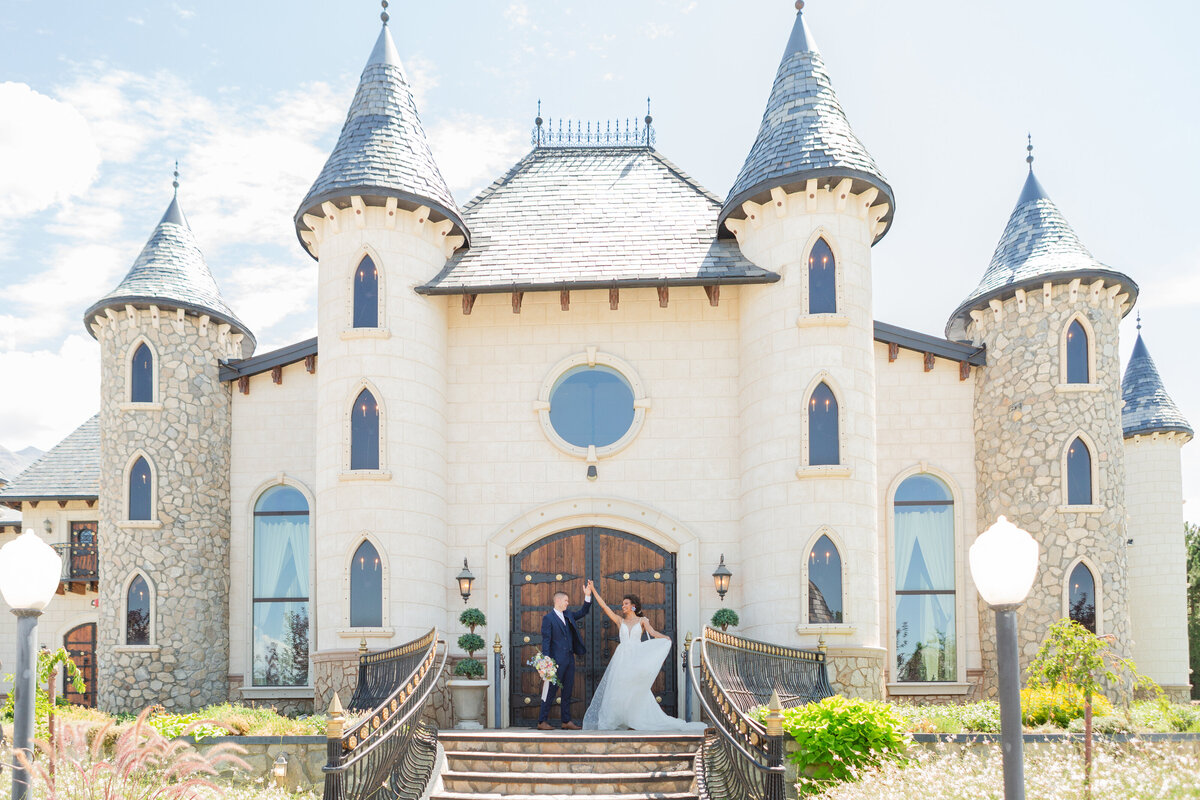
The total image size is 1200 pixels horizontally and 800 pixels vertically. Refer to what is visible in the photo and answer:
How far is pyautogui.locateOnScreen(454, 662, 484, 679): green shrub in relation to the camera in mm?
16125

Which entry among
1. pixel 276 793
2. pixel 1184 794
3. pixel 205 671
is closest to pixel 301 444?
pixel 205 671

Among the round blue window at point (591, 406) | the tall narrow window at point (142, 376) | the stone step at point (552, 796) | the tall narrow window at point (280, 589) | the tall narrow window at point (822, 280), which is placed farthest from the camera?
the tall narrow window at point (142, 376)

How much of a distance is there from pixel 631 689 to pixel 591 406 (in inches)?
183

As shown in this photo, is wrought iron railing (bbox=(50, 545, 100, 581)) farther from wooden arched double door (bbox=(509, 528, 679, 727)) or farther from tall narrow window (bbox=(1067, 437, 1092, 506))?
tall narrow window (bbox=(1067, 437, 1092, 506))

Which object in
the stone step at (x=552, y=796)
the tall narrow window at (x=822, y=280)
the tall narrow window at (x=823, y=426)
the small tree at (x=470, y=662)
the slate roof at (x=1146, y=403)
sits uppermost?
the tall narrow window at (x=822, y=280)

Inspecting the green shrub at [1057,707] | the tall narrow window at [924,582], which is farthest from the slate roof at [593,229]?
the green shrub at [1057,707]

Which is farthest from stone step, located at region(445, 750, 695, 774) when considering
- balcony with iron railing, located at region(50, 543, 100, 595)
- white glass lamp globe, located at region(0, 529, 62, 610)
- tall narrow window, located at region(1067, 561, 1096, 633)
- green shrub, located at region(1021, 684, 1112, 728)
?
balcony with iron railing, located at region(50, 543, 100, 595)

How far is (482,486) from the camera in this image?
1738cm

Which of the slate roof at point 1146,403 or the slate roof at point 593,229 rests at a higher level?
the slate roof at point 593,229

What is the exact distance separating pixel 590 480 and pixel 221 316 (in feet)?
23.2

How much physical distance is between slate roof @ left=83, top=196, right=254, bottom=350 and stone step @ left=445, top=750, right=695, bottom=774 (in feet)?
31.8

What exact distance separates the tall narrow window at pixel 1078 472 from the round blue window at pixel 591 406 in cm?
669

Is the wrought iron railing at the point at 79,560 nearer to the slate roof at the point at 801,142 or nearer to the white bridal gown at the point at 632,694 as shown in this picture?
the white bridal gown at the point at 632,694

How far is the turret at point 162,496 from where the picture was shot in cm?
1816
